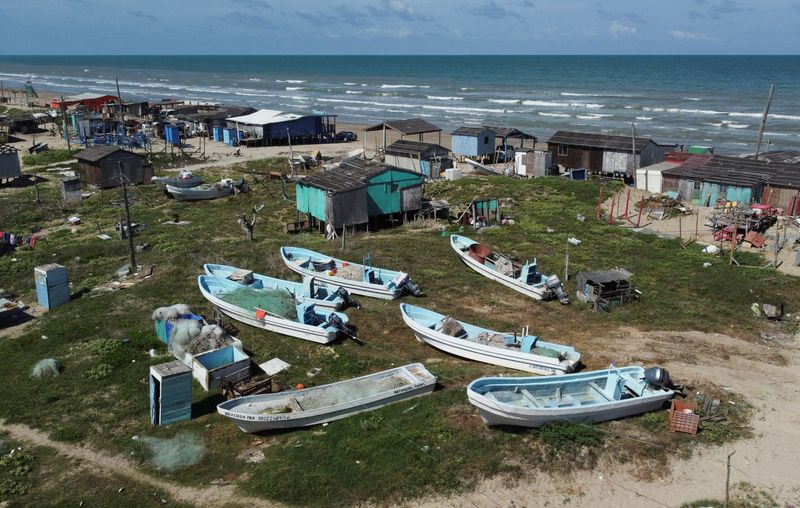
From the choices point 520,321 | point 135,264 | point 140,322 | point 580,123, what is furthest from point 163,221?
point 580,123

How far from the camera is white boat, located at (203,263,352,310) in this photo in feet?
64.4

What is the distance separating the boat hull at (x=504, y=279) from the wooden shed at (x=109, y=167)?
21.4 meters

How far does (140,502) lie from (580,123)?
65.4 metres

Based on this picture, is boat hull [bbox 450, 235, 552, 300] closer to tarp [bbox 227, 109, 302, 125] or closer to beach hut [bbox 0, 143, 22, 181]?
beach hut [bbox 0, 143, 22, 181]

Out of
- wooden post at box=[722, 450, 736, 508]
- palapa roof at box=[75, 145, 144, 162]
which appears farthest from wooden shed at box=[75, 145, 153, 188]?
wooden post at box=[722, 450, 736, 508]

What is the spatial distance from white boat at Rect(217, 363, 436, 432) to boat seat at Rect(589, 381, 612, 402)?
3635mm

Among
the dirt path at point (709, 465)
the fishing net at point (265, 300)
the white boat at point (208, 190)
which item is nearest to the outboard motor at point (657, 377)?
the dirt path at point (709, 465)

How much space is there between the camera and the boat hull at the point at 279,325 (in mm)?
17422

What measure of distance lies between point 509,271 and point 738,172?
16.2 meters

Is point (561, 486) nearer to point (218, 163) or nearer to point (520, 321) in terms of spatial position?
point (520, 321)

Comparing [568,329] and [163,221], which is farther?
[163,221]

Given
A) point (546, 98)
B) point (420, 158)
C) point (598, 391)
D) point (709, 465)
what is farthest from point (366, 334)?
point (546, 98)

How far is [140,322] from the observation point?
18797 millimetres

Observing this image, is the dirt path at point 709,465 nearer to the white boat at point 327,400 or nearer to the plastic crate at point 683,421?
the plastic crate at point 683,421
